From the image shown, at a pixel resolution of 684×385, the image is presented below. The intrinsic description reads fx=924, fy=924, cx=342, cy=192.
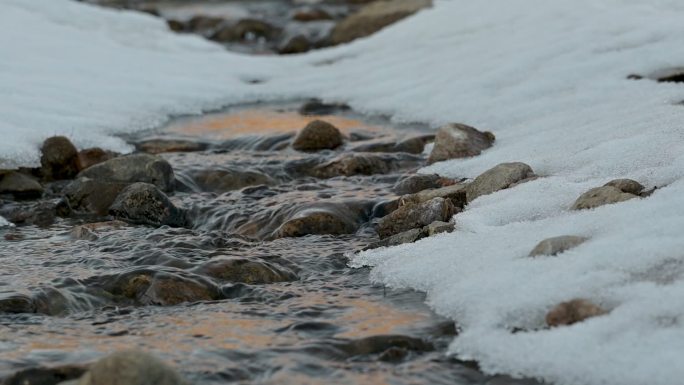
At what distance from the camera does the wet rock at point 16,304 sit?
4785mm

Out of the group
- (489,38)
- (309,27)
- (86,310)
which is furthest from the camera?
(309,27)

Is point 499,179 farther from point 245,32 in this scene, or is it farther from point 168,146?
point 245,32

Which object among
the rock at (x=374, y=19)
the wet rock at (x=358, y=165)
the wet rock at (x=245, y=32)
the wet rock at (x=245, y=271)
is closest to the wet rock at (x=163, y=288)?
the wet rock at (x=245, y=271)

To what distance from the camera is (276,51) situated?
57.4ft

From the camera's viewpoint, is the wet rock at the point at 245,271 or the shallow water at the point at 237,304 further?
the wet rock at the point at 245,271

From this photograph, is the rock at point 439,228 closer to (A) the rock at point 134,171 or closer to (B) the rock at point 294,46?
(A) the rock at point 134,171

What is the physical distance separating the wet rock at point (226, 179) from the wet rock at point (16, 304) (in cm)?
289

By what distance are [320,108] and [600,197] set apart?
613 cm

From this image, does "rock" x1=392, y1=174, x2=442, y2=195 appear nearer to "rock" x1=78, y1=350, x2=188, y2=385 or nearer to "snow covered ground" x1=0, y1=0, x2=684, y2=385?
"snow covered ground" x1=0, y1=0, x2=684, y2=385

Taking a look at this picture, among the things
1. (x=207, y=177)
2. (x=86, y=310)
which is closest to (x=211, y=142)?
(x=207, y=177)

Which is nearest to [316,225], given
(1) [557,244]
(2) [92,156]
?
(1) [557,244]

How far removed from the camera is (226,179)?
7.80m

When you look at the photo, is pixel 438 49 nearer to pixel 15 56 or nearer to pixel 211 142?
pixel 211 142

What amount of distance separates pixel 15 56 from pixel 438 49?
5.31 metres
